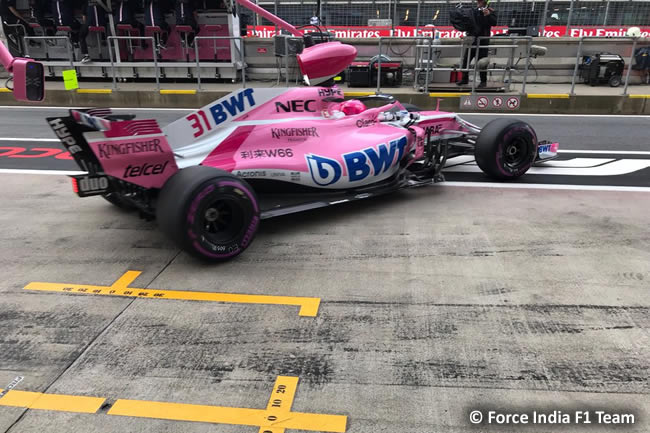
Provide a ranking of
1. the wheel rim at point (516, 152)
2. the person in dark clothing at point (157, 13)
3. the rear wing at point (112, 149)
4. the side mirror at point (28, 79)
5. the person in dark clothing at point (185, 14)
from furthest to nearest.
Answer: the person in dark clothing at point (157, 13) < the person in dark clothing at point (185, 14) < the wheel rim at point (516, 152) < the rear wing at point (112, 149) < the side mirror at point (28, 79)

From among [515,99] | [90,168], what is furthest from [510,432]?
[515,99]

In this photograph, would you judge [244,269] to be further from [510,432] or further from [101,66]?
[101,66]

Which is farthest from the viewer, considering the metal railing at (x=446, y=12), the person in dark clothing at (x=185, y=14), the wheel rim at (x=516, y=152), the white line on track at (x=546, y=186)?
the metal railing at (x=446, y=12)

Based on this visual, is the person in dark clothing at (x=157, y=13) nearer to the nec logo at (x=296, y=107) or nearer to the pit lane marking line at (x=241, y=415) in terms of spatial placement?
the nec logo at (x=296, y=107)

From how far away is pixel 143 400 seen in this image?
273 centimetres

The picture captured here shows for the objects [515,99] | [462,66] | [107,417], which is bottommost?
[107,417]

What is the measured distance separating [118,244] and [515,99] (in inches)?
430

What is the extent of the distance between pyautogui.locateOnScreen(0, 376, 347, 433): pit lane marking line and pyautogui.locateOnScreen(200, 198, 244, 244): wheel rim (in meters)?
1.74

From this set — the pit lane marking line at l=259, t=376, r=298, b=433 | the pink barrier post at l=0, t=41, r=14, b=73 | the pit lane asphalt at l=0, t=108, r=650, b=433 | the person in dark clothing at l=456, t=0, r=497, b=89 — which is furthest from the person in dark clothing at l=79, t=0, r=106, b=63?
the pit lane marking line at l=259, t=376, r=298, b=433

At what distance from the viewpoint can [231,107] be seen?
4.93 metres

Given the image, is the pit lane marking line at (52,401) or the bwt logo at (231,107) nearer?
the pit lane marking line at (52,401)

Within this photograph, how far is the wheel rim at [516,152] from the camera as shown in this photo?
645cm

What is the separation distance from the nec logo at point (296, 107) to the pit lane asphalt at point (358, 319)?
120 cm

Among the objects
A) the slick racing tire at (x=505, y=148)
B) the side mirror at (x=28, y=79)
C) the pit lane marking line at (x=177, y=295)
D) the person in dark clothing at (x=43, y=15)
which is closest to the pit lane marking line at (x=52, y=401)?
the pit lane marking line at (x=177, y=295)
